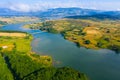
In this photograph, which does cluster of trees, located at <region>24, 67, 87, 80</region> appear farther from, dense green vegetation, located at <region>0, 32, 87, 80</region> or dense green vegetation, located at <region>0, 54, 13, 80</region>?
dense green vegetation, located at <region>0, 54, 13, 80</region>

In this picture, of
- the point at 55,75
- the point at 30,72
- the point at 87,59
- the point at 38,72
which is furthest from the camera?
the point at 87,59

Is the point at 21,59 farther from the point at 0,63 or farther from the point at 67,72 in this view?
the point at 67,72

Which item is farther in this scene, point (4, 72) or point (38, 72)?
point (4, 72)

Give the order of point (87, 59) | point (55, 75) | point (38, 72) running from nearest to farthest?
point (55, 75), point (38, 72), point (87, 59)

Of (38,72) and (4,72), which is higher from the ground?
(38,72)

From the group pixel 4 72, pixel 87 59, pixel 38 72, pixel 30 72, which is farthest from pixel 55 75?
pixel 87 59

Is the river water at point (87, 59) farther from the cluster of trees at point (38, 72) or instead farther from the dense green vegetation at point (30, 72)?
the dense green vegetation at point (30, 72)

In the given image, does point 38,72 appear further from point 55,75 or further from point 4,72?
point 4,72

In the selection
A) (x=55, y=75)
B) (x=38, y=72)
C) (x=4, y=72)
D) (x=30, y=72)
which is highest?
(x=38, y=72)

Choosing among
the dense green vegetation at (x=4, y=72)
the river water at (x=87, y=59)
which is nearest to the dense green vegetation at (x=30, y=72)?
the dense green vegetation at (x=4, y=72)

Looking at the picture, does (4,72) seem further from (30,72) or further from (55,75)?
(55,75)

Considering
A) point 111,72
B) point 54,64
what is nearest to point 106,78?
point 111,72

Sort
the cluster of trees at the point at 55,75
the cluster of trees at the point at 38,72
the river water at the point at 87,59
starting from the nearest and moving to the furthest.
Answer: the cluster of trees at the point at 55,75, the cluster of trees at the point at 38,72, the river water at the point at 87,59

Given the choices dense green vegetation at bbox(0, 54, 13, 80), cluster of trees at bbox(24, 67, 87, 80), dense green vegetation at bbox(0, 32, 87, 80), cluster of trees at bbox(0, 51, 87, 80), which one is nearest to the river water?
cluster of trees at bbox(24, 67, 87, 80)
